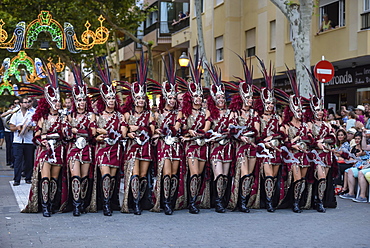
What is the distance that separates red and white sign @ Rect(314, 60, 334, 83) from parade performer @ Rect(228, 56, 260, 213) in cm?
409

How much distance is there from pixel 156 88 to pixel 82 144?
170 centimetres

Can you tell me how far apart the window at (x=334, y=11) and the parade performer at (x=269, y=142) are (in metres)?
12.0

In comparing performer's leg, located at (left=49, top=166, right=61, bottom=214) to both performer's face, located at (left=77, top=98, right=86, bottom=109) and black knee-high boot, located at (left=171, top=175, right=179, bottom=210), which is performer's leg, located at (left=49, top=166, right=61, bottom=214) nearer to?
performer's face, located at (left=77, top=98, right=86, bottom=109)

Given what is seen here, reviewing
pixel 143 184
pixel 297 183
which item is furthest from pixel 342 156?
pixel 143 184

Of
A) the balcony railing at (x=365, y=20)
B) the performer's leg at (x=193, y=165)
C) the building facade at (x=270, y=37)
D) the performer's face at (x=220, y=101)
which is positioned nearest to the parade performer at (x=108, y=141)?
the performer's leg at (x=193, y=165)

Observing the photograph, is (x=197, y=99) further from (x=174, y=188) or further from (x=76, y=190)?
(x=76, y=190)

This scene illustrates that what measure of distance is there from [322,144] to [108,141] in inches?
140

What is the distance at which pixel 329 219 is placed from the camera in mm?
10070

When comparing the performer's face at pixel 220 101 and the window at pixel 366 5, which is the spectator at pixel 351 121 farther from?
the performer's face at pixel 220 101

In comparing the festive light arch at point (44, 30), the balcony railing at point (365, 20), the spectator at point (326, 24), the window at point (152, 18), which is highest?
the window at point (152, 18)

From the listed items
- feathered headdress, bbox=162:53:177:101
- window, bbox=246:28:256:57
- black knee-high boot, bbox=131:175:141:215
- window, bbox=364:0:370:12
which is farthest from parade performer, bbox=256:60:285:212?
window, bbox=246:28:256:57

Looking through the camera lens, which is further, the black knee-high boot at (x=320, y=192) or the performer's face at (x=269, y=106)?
the black knee-high boot at (x=320, y=192)

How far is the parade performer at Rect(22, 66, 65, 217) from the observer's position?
400 inches

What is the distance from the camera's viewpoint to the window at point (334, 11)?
2200cm
